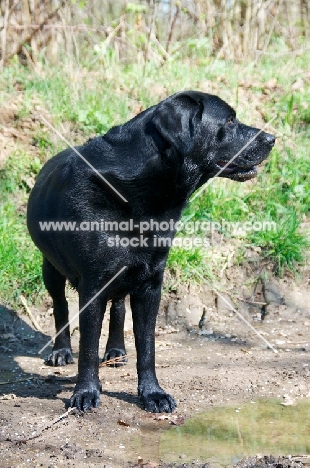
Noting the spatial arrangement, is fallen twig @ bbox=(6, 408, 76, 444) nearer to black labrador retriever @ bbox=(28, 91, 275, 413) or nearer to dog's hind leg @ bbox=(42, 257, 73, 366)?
black labrador retriever @ bbox=(28, 91, 275, 413)

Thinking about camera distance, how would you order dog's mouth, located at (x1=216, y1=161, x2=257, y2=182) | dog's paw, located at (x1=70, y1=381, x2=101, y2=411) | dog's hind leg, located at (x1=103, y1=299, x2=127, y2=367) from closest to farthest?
dog's paw, located at (x1=70, y1=381, x2=101, y2=411) → dog's mouth, located at (x1=216, y1=161, x2=257, y2=182) → dog's hind leg, located at (x1=103, y1=299, x2=127, y2=367)

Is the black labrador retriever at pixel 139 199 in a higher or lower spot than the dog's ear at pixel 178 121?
lower

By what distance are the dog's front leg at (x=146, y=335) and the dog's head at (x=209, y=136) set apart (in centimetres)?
74

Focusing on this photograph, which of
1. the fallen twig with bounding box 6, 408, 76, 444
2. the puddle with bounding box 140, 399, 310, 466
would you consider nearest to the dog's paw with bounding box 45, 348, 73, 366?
the fallen twig with bounding box 6, 408, 76, 444

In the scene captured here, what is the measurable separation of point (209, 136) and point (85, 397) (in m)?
1.61

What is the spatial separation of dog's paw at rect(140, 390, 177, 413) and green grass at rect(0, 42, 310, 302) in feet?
6.77

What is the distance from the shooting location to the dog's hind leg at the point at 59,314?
5.24m

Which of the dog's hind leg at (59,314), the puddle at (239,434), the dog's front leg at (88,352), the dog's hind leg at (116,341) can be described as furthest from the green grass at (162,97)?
the puddle at (239,434)

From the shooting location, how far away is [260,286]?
6438 mm

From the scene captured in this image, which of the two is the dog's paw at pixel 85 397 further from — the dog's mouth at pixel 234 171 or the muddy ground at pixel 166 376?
the dog's mouth at pixel 234 171

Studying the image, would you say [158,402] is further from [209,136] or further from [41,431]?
[209,136]

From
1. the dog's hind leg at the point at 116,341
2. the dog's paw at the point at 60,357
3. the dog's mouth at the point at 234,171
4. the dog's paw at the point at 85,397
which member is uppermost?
the dog's mouth at the point at 234,171

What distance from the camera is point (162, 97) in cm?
816

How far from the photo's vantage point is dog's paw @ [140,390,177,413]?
4.20 meters
